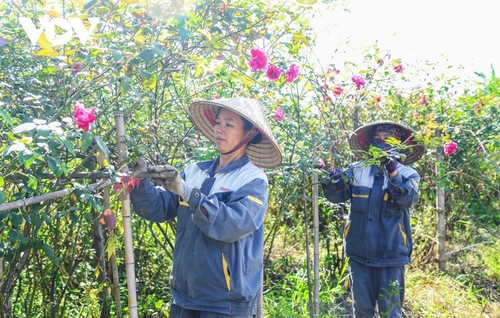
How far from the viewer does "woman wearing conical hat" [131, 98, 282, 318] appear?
2.05 metres

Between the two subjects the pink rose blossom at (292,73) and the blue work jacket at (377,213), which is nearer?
the pink rose blossom at (292,73)

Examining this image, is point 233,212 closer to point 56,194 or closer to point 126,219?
point 126,219

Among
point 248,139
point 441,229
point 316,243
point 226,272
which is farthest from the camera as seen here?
point 441,229

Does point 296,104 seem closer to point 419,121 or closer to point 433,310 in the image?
point 419,121

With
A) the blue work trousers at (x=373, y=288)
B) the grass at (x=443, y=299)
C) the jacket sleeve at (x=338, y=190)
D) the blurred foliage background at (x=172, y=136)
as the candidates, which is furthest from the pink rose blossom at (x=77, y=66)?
the grass at (x=443, y=299)

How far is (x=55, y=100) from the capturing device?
6.96ft

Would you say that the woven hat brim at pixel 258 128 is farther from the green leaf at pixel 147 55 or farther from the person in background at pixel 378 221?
the person in background at pixel 378 221

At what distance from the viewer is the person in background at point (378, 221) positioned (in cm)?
334

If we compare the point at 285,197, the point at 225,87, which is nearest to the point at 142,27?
the point at 225,87

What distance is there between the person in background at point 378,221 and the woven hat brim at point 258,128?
857mm

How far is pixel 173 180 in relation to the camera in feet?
6.43

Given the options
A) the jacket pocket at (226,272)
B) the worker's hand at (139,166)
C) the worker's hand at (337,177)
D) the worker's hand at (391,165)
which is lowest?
the jacket pocket at (226,272)

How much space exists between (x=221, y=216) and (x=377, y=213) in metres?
1.66

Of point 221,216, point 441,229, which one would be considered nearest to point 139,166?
point 221,216
